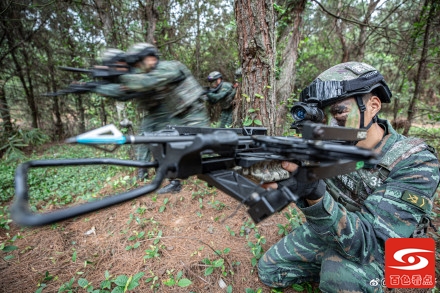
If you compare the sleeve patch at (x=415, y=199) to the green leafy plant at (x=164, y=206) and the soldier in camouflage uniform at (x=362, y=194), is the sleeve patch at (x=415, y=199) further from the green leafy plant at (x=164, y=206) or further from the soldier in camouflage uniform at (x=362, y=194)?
the green leafy plant at (x=164, y=206)

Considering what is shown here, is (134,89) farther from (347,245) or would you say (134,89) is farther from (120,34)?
(120,34)

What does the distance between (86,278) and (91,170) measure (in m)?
4.75

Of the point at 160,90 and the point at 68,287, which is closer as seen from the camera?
the point at 68,287

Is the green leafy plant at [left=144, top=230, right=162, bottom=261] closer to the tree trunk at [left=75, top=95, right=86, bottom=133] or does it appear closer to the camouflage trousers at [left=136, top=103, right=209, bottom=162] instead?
the camouflage trousers at [left=136, top=103, right=209, bottom=162]

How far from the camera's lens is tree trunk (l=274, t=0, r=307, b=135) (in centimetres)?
511

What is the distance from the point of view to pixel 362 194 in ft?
7.12

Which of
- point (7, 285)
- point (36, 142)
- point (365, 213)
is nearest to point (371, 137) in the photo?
point (365, 213)

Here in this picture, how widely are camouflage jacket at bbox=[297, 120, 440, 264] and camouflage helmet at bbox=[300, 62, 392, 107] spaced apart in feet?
2.02

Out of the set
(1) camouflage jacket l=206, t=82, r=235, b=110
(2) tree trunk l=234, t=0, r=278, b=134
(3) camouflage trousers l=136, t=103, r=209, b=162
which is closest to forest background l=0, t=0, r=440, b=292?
(2) tree trunk l=234, t=0, r=278, b=134

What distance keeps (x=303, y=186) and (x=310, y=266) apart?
61.8 inches

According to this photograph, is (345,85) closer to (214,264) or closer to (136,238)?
(214,264)

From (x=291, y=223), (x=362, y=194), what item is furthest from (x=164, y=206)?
(x=362, y=194)

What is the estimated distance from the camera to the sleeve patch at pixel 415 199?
5.56 ft

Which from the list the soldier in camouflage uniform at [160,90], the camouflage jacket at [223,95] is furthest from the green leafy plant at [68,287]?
the camouflage jacket at [223,95]
